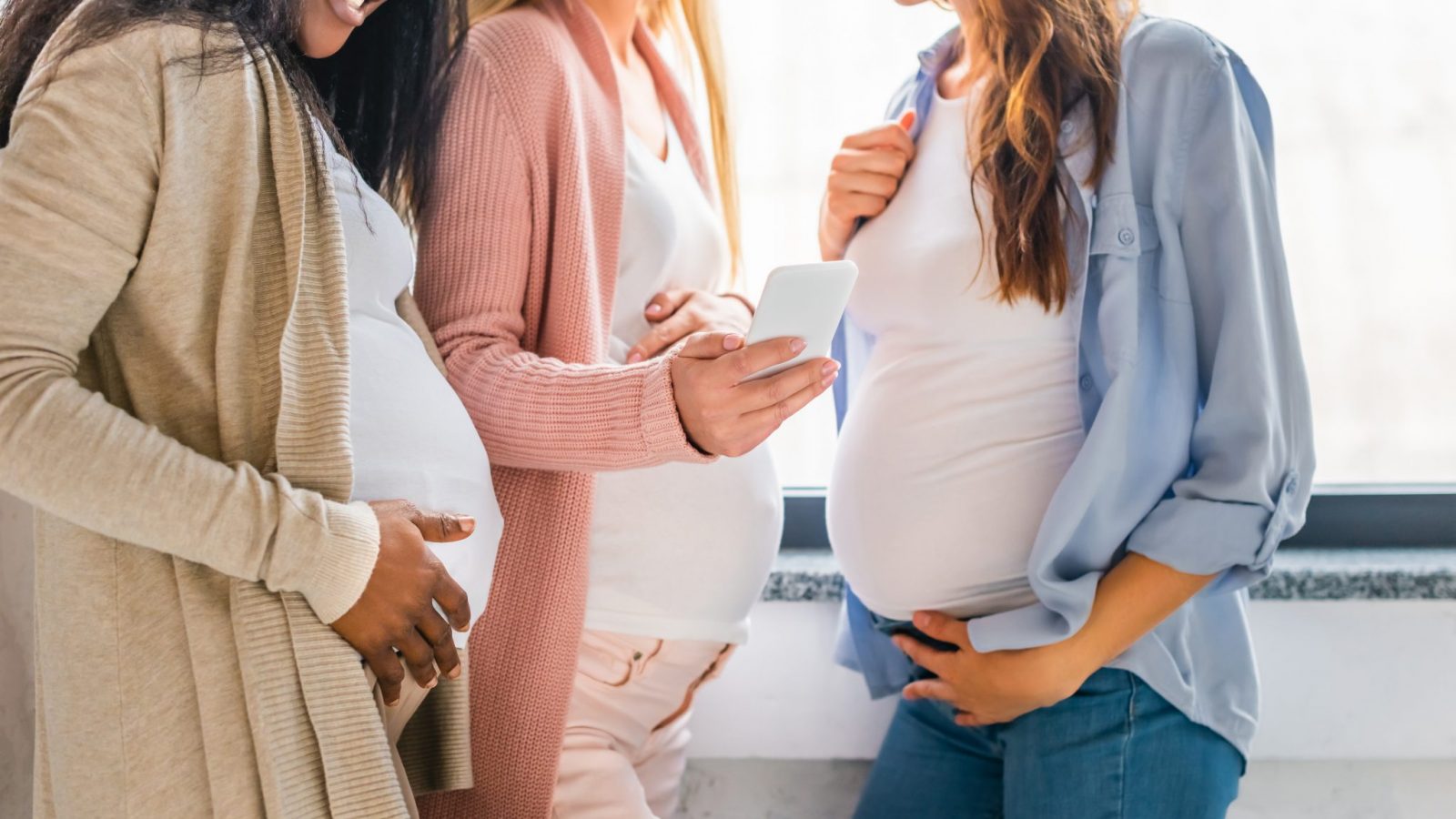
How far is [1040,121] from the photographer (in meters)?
1.18

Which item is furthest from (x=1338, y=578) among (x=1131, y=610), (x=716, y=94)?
(x=716, y=94)

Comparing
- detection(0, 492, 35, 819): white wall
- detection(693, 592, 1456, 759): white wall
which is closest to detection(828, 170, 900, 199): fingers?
Result: detection(693, 592, 1456, 759): white wall

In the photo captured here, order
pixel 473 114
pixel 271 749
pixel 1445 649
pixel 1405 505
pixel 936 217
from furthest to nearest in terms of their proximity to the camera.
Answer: pixel 1405 505 < pixel 1445 649 < pixel 936 217 < pixel 473 114 < pixel 271 749

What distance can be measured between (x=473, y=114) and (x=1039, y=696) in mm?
796

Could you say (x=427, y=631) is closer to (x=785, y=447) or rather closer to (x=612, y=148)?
(x=612, y=148)

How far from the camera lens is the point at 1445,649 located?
1470 mm

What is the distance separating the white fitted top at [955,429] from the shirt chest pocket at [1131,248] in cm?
6

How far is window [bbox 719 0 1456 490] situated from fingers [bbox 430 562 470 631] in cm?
90

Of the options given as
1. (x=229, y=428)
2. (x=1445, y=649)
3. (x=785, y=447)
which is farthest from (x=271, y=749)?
(x=1445, y=649)

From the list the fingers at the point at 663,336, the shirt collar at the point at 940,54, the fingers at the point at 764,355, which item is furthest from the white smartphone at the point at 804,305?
the shirt collar at the point at 940,54

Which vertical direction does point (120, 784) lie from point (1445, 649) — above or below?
above

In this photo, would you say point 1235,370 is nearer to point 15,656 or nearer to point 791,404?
point 791,404

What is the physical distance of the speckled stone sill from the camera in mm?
1468

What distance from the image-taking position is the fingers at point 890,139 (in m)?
1.34
